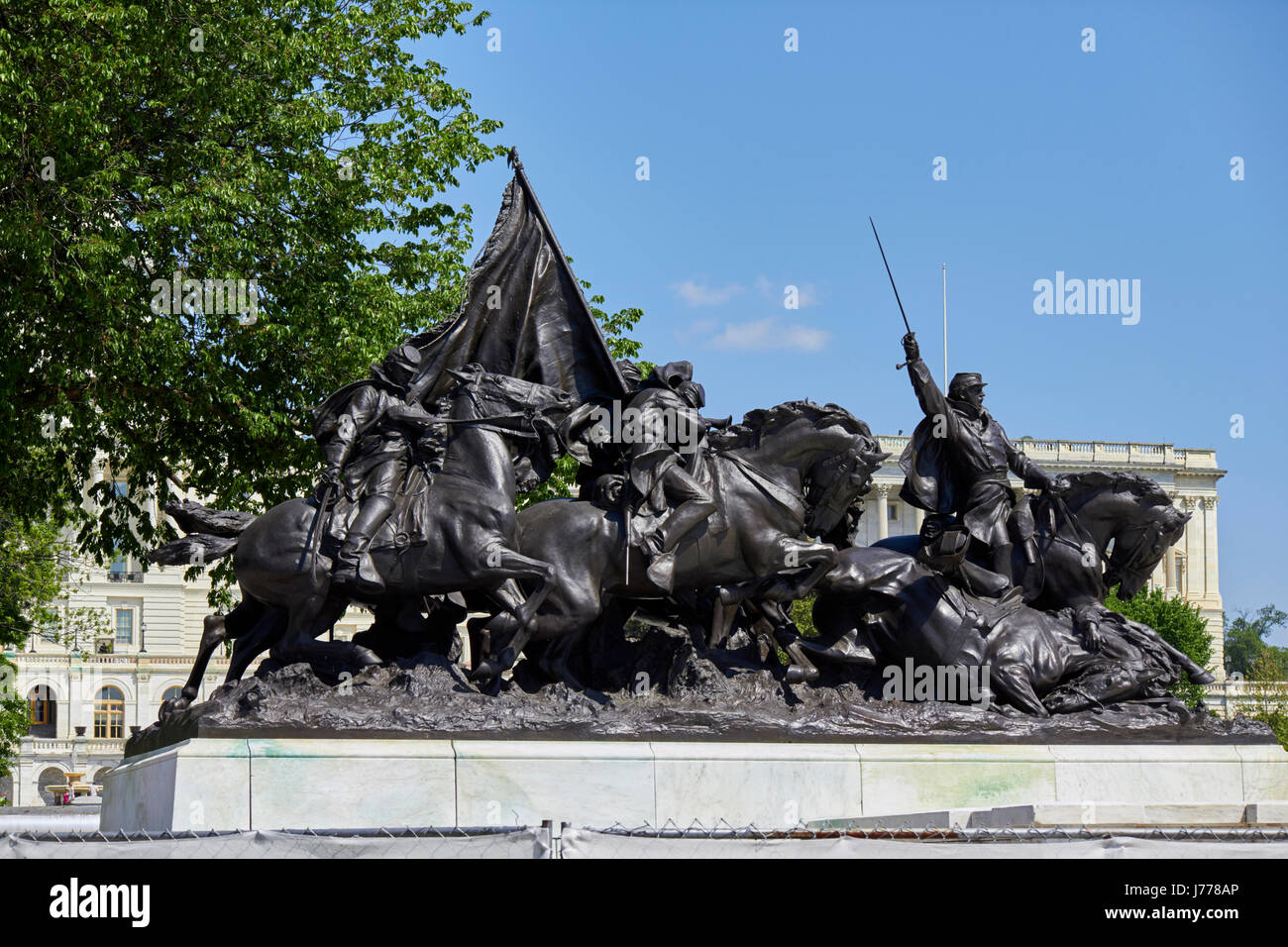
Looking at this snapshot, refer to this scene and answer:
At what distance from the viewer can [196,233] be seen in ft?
68.2

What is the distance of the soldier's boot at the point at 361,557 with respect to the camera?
508 inches

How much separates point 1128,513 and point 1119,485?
10.8 inches

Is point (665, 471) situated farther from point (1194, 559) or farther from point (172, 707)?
point (1194, 559)

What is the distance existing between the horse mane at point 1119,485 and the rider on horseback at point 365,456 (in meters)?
6.06

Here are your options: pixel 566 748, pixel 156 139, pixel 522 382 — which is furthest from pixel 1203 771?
pixel 156 139

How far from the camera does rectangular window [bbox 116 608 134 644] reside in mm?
70062

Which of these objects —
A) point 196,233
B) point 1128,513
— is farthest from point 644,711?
point 196,233

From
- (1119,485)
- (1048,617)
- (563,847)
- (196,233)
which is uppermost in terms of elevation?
(196,233)

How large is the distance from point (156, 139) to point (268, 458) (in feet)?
14.3

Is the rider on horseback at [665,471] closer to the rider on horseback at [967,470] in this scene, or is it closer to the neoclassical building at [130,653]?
the rider on horseback at [967,470]

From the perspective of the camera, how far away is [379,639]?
Answer: 45.4 ft

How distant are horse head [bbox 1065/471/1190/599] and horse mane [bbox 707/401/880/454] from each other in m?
2.39

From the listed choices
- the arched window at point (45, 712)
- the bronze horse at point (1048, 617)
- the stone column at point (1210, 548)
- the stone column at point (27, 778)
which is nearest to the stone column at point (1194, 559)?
the stone column at point (1210, 548)

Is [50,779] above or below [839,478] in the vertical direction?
below
